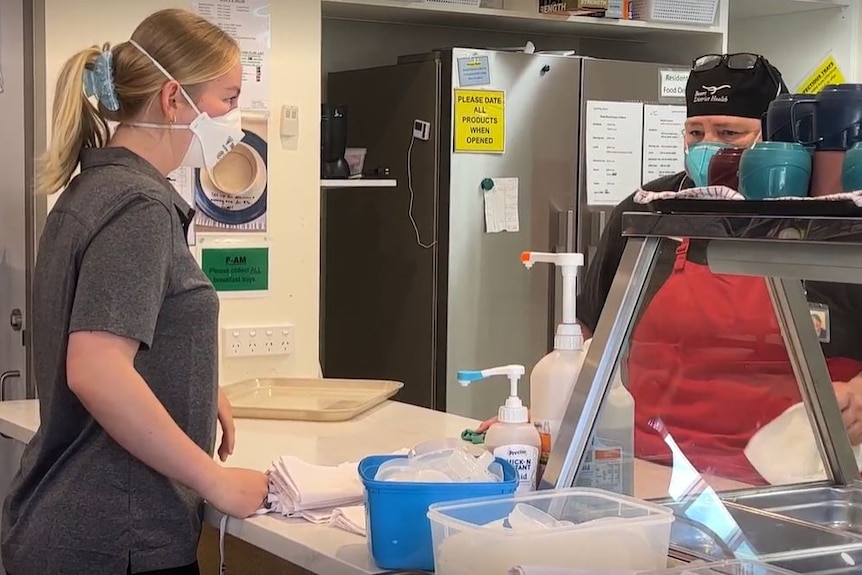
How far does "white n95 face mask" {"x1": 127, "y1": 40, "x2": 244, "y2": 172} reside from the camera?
1.85 meters

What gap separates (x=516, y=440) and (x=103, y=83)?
2.78 ft

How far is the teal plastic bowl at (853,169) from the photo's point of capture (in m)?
1.25

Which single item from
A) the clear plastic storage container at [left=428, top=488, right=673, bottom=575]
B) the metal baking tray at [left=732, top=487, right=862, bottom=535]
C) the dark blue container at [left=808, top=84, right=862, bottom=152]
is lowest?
the metal baking tray at [left=732, top=487, right=862, bottom=535]

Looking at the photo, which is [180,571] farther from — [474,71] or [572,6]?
[572,6]

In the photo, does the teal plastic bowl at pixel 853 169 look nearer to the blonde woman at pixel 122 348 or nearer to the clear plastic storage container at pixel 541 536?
the clear plastic storage container at pixel 541 536

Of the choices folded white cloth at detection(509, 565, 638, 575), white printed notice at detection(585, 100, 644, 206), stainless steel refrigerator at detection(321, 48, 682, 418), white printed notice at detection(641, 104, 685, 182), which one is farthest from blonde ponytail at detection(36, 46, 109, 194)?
white printed notice at detection(641, 104, 685, 182)

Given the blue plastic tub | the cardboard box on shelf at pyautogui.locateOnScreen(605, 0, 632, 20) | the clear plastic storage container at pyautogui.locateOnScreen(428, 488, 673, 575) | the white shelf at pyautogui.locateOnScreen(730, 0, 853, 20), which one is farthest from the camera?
the white shelf at pyautogui.locateOnScreen(730, 0, 853, 20)

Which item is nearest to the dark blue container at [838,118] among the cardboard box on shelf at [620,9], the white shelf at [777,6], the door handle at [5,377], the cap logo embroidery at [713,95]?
the cap logo embroidery at [713,95]

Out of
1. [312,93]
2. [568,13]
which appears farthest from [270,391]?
[568,13]

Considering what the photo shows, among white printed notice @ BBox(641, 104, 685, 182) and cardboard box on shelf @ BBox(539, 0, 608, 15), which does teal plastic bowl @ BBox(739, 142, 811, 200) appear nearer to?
cardboard box on shelf @ BBox(539, 0, 608, 15)

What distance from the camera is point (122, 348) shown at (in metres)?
1.61

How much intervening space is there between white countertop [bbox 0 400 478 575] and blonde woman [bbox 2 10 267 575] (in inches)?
3.8

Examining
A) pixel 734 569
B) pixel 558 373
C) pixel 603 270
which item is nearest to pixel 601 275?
pixel 603 270

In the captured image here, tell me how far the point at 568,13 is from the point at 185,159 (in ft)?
6.40
